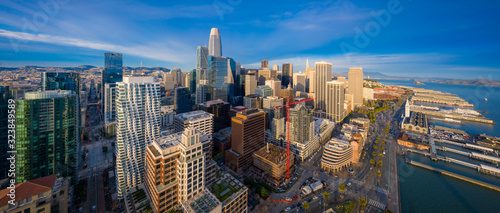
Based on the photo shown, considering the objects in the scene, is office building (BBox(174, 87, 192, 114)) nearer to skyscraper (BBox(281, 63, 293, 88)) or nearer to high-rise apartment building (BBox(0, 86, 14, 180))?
high-rise apartment building (BBox(0, 86, 14, 180))

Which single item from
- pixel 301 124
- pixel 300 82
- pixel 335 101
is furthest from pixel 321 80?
pixel 301 124

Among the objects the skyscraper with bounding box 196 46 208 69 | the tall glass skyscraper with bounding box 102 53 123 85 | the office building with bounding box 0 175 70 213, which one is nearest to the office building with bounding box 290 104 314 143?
the office building with bounding box 0 175 70 213

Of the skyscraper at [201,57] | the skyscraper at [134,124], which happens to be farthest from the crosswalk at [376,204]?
the skyscraper at [201,57]

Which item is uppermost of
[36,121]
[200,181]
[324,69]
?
[324,69]

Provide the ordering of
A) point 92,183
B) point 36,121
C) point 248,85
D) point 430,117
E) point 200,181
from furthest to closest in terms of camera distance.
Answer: point 248,85, point 430,117, point 92,183, point 36,121, point 200,181

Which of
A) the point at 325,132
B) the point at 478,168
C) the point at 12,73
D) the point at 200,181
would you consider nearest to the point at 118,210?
the point at 200,181

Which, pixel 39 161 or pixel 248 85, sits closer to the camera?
pixel 39 161

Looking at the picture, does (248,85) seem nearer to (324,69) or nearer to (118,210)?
(324,69)
